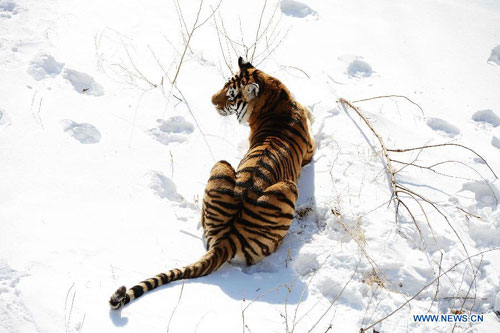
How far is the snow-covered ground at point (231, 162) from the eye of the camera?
319cm

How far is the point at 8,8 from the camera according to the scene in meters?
5.95

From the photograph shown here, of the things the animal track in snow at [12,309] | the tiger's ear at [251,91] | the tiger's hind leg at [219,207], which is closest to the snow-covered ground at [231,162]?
the animal track in snow at [12,309]

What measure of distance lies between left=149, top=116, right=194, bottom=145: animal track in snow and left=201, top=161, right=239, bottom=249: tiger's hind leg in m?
1.28

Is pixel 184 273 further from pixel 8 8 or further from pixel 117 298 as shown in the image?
pixel 8 8

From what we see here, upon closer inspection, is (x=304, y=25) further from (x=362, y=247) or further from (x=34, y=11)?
(x=362, y=247)

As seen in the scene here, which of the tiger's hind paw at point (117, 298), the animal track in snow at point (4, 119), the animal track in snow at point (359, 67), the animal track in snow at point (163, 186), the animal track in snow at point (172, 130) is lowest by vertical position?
the animal track in snow at point (163, 186)

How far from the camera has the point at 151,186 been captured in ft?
14.0

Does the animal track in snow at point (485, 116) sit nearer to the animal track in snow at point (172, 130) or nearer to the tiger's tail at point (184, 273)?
the animal track in snow at point (172, 130)

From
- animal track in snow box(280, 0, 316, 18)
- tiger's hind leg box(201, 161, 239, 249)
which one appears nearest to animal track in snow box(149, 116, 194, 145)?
tiger's hind leg box(201, 161, 239, 249)

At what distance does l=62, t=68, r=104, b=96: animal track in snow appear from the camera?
518 cm

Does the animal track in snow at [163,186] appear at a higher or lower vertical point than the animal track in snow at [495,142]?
lower

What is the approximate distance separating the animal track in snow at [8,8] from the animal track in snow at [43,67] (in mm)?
1068

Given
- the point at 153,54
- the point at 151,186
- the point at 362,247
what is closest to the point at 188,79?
the point at 153,54

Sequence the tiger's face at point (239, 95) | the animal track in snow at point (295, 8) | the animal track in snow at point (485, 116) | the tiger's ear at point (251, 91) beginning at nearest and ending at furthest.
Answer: the tiger's ear at point (251, 91) → the tiger's face at point (239, 95) → the animal track in snow at point (485, 116) → the animal track in snow at point (295, 8)
